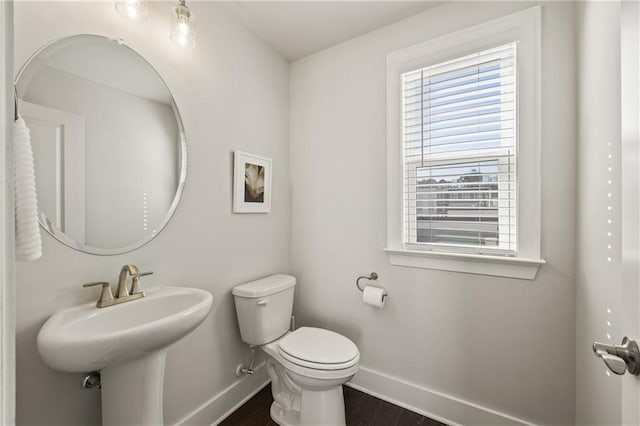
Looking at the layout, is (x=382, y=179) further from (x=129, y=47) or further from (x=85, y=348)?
(x=85, y=348)

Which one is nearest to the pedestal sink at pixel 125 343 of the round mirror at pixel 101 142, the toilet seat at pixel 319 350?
the round mirror at pixel 101 142

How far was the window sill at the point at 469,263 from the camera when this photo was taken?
142cm

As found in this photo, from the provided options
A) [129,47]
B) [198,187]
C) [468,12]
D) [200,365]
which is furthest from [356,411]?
[468,12]

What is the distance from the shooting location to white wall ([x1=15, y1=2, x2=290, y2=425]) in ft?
3.24

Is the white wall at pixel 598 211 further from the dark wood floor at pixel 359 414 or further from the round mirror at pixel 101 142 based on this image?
the round mirror at pixel 101 142

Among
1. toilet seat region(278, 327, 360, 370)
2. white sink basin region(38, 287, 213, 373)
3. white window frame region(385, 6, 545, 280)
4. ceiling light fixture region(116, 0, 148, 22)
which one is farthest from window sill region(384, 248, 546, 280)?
ceiling light fixture region(116, 0, 148, 22)

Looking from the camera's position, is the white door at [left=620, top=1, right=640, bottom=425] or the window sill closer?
the white door at [left=620, top=1, right=640, bottom=425]

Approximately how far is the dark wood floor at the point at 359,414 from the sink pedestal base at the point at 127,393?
2.32 feet

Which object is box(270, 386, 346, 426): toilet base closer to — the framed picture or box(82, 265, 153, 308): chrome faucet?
box(82, 265, 153, 308): chrome faucet

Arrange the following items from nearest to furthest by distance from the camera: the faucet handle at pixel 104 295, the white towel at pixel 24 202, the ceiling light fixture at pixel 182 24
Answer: the white towel at pixel 24 202 < the faucet handle at pixel 104 295 < the ceiling light fixture at pixel 182 24

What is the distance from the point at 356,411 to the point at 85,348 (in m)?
1.51

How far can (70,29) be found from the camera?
1067 millimetres

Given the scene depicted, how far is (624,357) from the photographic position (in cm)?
54

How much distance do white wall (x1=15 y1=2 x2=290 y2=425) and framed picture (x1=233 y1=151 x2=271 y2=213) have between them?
0.17 ft
